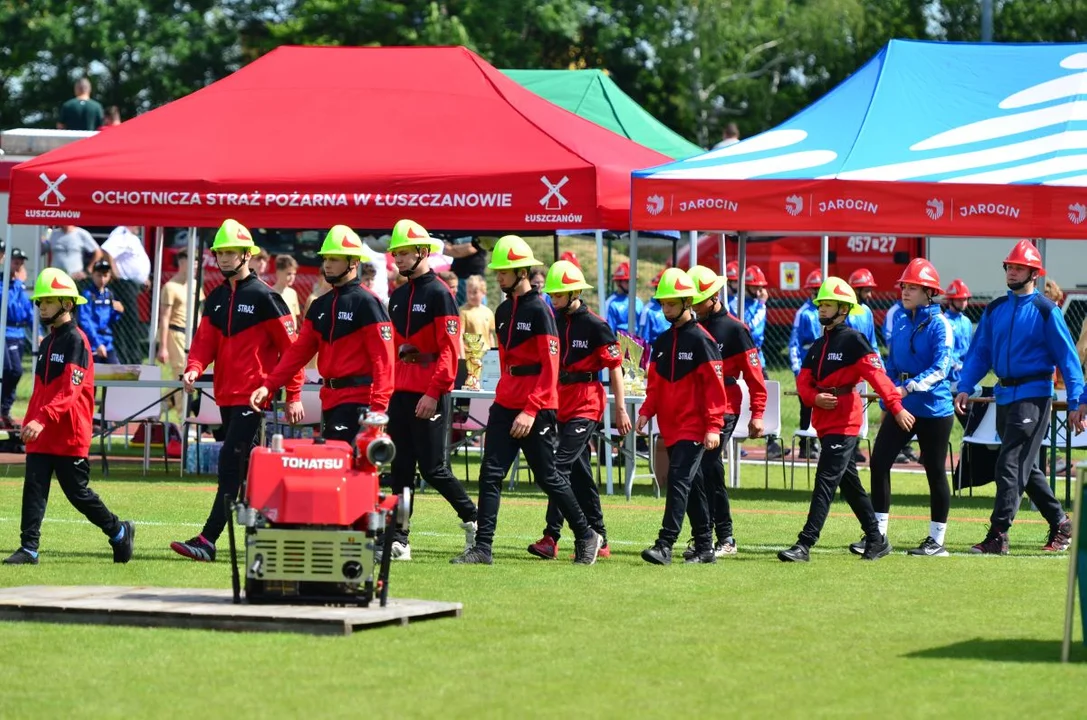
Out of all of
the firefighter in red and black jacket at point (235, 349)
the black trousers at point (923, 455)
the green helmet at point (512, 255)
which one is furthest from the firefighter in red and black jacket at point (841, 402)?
the firefighter in red and black jacket at point (235, 349)

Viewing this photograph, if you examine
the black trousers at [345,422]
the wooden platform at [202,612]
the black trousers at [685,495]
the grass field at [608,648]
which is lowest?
the grass field at [608,648]

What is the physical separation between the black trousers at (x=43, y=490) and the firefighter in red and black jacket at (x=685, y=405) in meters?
3.45

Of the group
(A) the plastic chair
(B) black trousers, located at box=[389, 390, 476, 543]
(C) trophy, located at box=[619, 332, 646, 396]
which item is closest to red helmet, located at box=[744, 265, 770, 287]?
(C) trophy, located at box=[619, 332, 646, 396]

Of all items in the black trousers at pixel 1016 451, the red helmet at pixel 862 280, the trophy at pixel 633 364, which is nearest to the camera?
the black trousers at pixel 1016 451

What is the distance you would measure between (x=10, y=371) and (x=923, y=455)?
11.7 metres

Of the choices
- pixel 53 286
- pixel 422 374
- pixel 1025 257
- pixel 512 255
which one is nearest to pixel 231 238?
pixel 53 286

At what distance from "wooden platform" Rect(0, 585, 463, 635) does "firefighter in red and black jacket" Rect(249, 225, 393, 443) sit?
2052mm

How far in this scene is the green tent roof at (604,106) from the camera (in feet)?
75.8

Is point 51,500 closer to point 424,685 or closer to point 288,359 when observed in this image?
point 288,359

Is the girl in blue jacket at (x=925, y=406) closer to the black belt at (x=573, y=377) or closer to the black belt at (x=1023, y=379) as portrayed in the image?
the black belt at (x=1023, y=379)

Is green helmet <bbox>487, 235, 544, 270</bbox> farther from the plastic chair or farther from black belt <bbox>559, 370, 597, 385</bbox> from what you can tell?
the plastic chair

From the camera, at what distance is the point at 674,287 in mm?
12102

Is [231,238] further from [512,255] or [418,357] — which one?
[512,255]

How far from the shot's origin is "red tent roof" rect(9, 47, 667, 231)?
17312 millimetres
